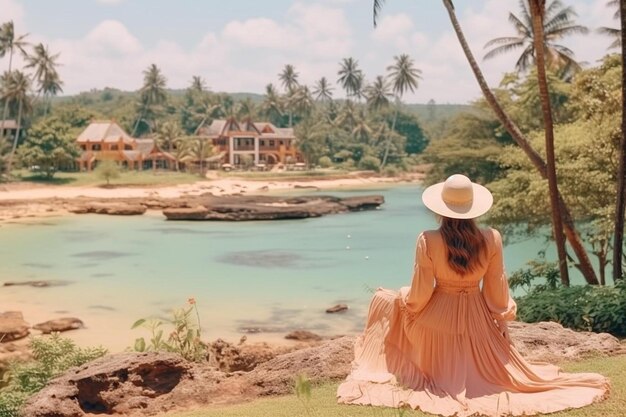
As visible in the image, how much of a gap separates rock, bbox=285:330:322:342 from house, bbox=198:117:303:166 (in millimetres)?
51600

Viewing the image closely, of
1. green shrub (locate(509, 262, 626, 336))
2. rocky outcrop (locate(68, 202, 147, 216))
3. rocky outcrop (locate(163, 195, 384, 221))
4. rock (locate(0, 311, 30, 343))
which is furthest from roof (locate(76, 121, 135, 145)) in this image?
green shrub (locate(509, 262, 626, 336))

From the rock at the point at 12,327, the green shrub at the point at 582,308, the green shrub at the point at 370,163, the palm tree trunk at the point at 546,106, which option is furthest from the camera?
the green shrub at the point at 370,163

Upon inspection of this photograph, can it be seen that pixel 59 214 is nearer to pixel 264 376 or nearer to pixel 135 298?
pixel 135 298

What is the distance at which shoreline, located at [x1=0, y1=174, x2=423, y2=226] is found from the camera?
120 ft

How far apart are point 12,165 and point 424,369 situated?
1919 inches

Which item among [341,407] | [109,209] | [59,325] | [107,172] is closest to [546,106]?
[341,407]

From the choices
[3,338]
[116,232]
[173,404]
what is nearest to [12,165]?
[116,232]

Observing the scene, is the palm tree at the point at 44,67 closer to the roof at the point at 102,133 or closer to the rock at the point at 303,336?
the roof at the point at 102,133

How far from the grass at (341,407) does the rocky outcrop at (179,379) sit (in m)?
0.27

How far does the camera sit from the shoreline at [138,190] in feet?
120

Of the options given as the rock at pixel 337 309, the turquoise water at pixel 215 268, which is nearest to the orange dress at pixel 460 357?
the turquoise water at pixel 215 268

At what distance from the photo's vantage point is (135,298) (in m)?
16.7

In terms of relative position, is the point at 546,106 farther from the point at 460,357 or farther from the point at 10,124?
the point at 10,124

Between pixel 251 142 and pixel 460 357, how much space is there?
62825mm
